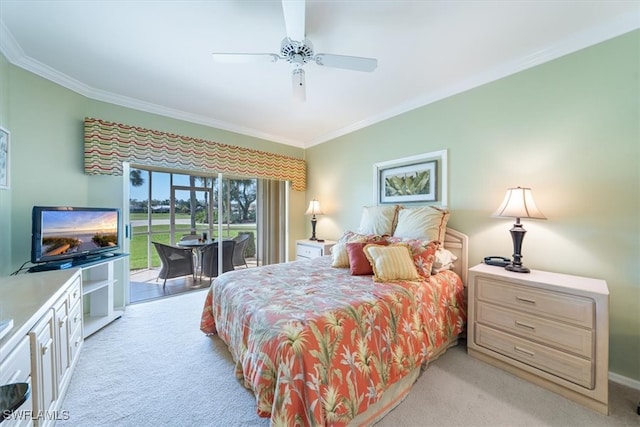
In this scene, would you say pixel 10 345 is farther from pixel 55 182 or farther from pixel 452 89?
pixel 452 89

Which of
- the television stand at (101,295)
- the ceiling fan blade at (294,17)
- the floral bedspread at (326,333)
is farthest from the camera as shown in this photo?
the television stand at (101,295)

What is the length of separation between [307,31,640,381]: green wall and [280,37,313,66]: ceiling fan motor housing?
1.80 m

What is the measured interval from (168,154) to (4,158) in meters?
1.46

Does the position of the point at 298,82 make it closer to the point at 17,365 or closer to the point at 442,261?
the point at 442,261

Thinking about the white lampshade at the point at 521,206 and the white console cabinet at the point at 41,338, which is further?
the white lampshade at the point at 521,206

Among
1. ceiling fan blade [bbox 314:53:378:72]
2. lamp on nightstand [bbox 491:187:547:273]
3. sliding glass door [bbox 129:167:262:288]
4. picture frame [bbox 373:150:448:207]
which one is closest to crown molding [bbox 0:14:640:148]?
picture frame [bbox 373:150:448:207]

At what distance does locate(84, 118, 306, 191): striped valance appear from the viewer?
285 centimetres

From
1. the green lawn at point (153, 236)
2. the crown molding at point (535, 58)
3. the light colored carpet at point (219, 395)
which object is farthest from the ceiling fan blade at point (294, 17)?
the green lawn at point (153, 236)

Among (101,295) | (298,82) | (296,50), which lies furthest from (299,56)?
(101,295)

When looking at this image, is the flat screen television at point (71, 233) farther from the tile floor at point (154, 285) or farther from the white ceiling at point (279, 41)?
the white ceiling at point (279, 41)

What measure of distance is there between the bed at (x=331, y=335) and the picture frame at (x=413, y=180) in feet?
3.37

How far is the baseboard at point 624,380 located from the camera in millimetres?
1758

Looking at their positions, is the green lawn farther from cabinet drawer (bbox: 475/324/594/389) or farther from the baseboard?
the baseboard

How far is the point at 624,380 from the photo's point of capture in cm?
180
